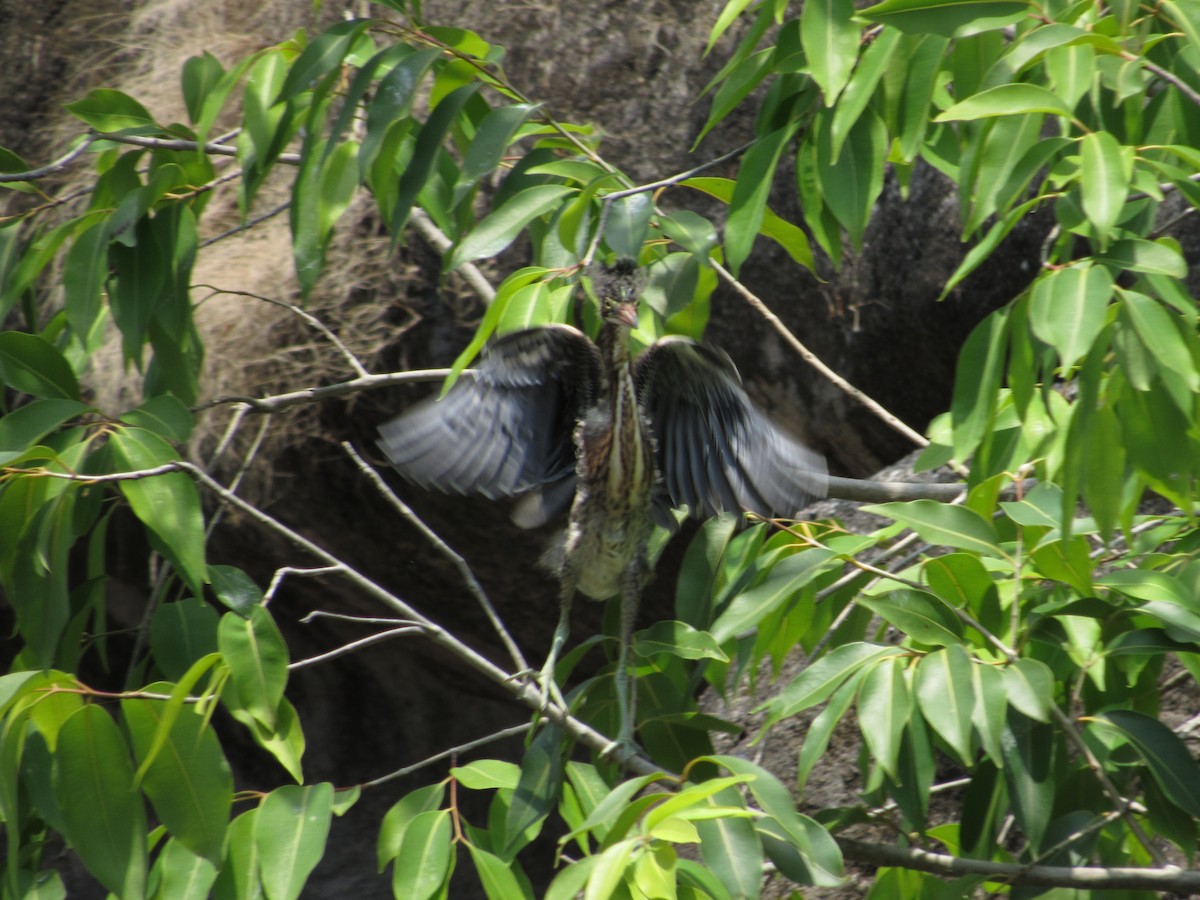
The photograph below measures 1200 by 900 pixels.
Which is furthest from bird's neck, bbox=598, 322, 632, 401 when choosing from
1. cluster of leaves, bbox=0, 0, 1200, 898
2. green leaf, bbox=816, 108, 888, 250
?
green leaf, bbox=816, 108, 888, 250

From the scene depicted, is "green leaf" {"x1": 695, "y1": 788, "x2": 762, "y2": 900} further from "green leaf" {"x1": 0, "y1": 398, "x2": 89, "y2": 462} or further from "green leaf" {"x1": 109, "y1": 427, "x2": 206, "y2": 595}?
"green leaf" {"x1": 0, "y1": 398, "x2": 89, "y2": 462}

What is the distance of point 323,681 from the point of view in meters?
4.10

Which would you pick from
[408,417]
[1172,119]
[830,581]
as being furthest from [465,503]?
[1172,119]

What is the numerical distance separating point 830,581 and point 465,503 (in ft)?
6.82

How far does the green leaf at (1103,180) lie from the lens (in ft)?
3.20

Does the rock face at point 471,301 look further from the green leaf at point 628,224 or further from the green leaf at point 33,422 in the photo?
the green leaf at point 33,422

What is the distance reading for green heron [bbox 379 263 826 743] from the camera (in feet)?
6.00

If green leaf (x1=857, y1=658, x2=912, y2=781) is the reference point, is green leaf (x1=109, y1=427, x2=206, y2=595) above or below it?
above

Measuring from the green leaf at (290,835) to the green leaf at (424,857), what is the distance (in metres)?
0.09

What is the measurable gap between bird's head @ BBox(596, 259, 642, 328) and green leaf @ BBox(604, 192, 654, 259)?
0.51m

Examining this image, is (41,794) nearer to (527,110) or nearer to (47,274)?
(527,110)

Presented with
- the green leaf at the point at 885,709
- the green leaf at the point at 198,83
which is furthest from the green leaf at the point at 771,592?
the green leaf at the point at 198,83

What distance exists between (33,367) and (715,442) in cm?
98

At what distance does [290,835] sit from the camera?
1284 mm
